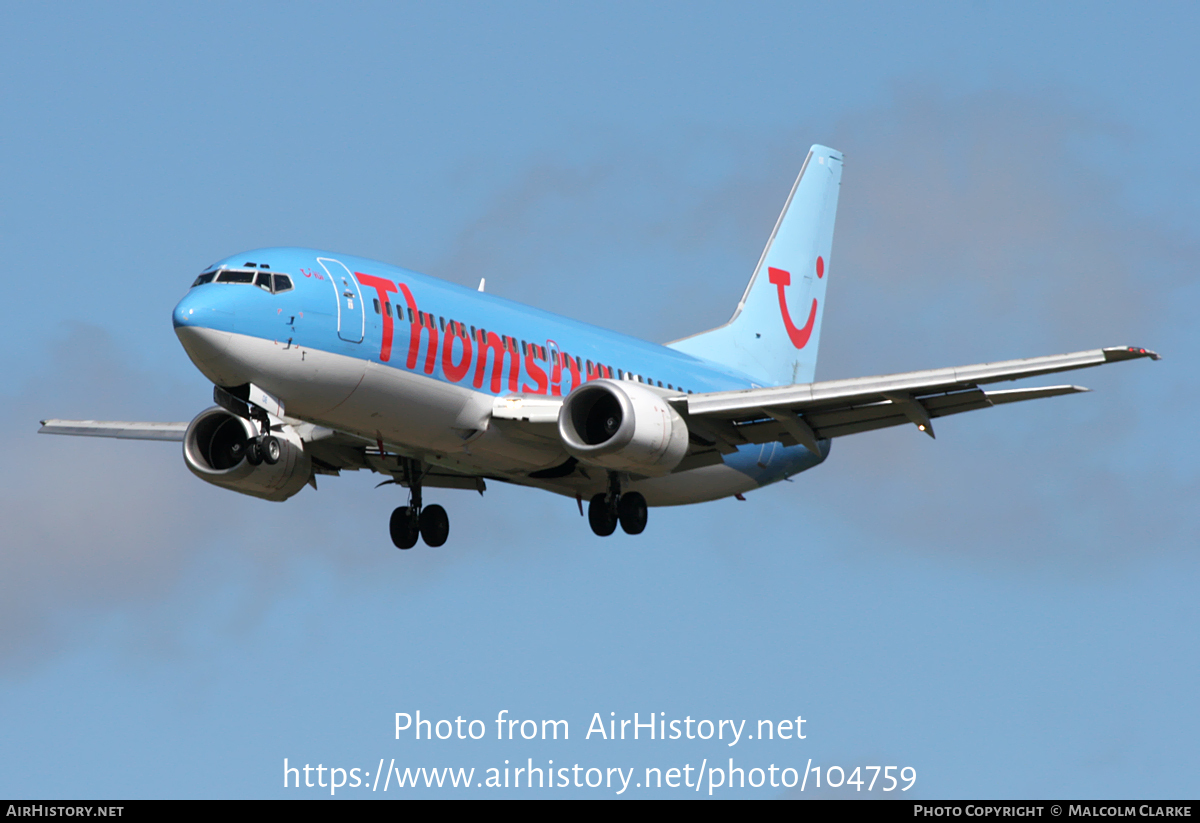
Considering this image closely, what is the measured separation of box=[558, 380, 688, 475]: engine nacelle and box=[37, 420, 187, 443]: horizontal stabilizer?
10.8 metres

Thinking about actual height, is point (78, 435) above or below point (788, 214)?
below

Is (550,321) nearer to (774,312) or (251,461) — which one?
(251,461)

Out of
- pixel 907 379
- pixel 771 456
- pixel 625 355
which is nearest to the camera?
pixel 907 379

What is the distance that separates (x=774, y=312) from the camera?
51.1m

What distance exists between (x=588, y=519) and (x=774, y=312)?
1386 cm

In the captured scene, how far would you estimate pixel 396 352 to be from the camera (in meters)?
33.7

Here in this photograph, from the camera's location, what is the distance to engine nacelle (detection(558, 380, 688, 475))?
3509cm

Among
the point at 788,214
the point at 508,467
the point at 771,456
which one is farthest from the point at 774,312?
the point at 508,467

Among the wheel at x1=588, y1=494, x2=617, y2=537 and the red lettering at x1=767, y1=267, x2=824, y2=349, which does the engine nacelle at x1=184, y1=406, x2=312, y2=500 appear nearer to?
the wheel at x1=588, y1=494, x2=617, y2=537

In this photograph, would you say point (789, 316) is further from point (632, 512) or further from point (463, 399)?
point (463, 399)

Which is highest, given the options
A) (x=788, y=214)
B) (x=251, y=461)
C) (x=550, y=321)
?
(x=788, y=214)

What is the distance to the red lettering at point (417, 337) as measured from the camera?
34.0 m

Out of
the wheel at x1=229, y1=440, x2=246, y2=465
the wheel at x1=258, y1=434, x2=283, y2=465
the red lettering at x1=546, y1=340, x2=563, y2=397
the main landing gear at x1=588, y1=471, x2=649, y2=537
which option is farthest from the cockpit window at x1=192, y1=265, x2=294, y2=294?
the main landing gear at x1=588, y1=471, x2=649, y2=537

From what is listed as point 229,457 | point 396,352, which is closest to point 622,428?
point 396,352
